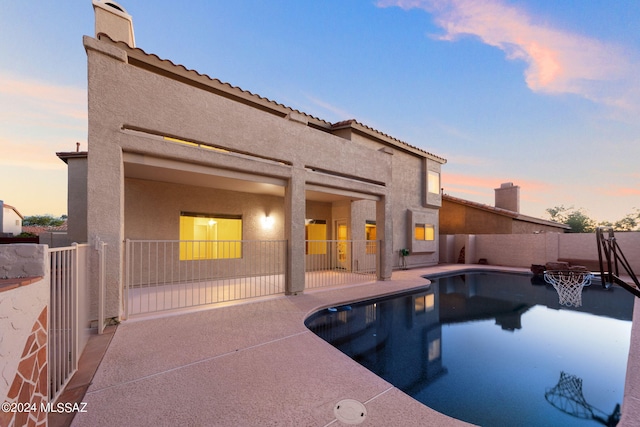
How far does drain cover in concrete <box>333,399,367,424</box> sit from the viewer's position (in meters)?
2.59

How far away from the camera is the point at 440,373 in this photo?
421cm

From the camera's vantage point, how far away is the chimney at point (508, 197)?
21927 millimetres

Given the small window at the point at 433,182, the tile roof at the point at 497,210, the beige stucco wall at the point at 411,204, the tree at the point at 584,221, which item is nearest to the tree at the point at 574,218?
the tree at the point at 584,221

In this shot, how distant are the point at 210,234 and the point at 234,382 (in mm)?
7831

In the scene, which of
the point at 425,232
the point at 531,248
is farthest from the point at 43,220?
the point at 531,248

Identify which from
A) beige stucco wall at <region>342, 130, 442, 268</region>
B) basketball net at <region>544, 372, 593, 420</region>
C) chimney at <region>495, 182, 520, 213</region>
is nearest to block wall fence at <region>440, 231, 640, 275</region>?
beige stucco wall at <region>342, 130, 442, 268</region>

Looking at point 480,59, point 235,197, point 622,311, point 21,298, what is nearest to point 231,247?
point 235,197

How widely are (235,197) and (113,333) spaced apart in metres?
6.45

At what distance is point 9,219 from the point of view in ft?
105

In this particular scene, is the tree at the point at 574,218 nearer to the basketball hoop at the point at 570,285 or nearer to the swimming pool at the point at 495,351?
the basketball hoop at the point at 570,285

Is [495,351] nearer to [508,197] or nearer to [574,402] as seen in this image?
[574,402]

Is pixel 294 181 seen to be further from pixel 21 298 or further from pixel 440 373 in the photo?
pixel 21 298

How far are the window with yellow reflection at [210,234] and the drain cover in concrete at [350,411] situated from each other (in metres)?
7.91

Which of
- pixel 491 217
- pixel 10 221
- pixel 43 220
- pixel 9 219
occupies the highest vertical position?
pixel 491 217
